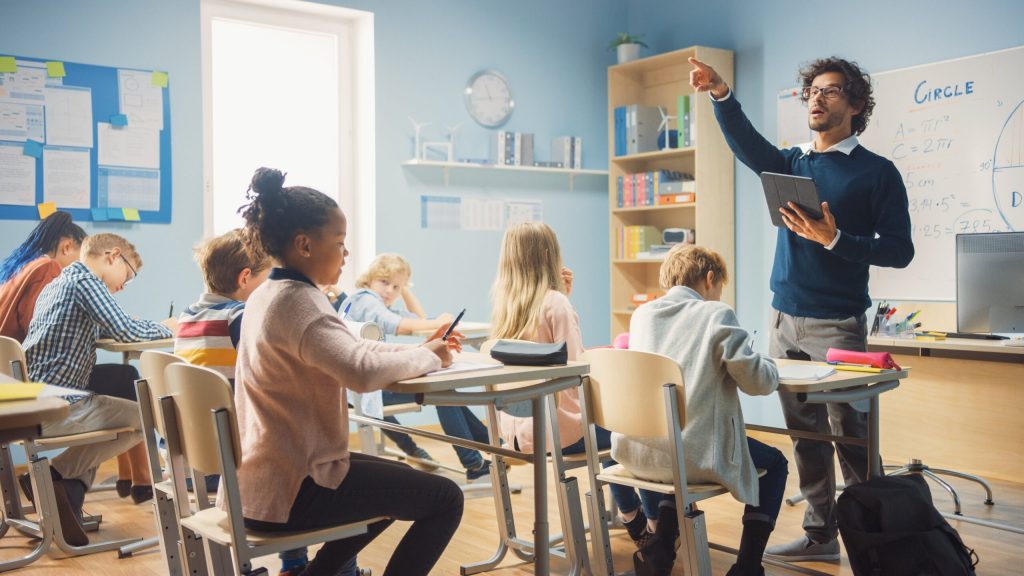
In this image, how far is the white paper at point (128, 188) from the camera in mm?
4746

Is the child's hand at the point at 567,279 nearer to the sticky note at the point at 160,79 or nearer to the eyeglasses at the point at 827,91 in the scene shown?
the eyeglasses at the point at 827,91

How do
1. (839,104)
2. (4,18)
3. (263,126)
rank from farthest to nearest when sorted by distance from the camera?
(263,126)
(4,18)
(839,104)

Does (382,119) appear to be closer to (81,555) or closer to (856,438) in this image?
(81,555)

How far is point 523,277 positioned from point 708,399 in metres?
0.85

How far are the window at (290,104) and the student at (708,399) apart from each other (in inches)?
126

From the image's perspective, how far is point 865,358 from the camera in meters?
2.71

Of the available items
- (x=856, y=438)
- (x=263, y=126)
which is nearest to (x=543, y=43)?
(x=263, y=126)

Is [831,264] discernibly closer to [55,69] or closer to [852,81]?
[852,81]

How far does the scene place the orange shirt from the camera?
12.3ft

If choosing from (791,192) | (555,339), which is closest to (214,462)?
(555,339)

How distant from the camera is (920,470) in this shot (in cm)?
397

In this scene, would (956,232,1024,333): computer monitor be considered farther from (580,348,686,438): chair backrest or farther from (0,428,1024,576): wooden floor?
(580,348,686,438): chair backrest

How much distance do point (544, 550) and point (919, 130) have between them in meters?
3.41

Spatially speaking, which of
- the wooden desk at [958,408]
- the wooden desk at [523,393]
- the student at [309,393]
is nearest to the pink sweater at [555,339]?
the wooden desk at [523,393]
